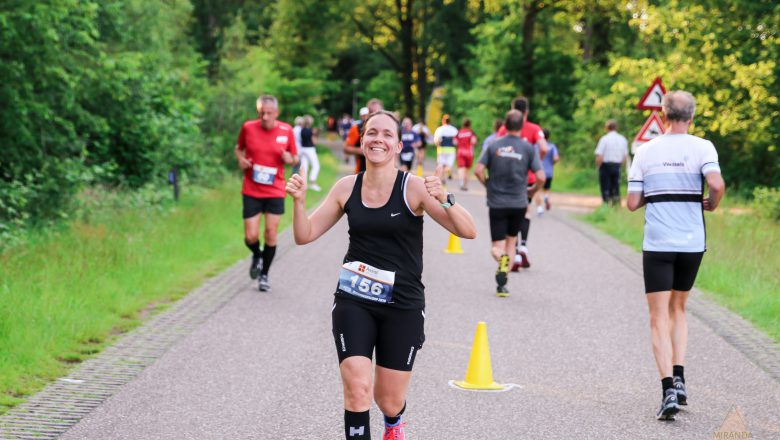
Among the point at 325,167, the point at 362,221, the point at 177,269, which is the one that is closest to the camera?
the point at 362,221

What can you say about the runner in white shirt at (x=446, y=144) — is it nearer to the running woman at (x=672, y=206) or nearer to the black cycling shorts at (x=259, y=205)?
the black cycling shorts at (x=259, y=205)

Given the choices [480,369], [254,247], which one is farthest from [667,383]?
[254,247]

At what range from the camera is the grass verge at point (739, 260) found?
34.2 ft

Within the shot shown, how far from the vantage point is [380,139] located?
16.1 feet

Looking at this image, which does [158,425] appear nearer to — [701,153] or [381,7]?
[701,153]

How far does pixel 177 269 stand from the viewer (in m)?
12.5

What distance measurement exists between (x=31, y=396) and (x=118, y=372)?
0.81 m

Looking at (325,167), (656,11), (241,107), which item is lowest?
(325,167)

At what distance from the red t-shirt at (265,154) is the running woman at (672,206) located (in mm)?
5223

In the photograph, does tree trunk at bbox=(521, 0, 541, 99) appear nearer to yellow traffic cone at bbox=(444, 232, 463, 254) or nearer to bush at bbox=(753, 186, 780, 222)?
bush at bbox=(753, 186, 780, 222)

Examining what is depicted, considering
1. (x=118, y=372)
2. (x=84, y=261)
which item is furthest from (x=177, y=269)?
(x=118, y=372)

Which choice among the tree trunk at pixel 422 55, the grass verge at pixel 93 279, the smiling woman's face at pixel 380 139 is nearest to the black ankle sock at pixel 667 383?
the smiling woman's face at pixel 380 139

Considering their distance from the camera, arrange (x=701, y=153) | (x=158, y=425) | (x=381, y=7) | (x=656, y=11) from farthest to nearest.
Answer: (x=381, y=7), (x=656, y=11), (x=701, y=153), (x=158, y=425)

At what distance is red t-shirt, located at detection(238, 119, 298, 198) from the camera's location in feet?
37.0
